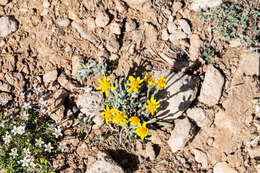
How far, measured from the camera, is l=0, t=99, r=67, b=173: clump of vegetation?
3.60m

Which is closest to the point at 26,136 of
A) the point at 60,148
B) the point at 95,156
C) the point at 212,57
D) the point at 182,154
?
the point at 60,148

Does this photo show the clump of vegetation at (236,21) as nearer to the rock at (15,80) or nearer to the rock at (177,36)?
the rock at (177,36)

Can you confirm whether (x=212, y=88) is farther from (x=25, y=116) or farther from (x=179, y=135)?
(x=25, y=116)

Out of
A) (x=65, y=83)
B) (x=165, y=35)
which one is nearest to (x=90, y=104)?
(x=65, y=83)

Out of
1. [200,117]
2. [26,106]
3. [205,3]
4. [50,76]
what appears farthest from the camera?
[205,3]

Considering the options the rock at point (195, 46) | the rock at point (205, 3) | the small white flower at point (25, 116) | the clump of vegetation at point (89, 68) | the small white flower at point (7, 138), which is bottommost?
the small white flower at point (7, 138)

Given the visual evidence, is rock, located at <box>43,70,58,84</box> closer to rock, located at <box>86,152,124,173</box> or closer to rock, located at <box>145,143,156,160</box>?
rock, located at <box>86,152,124,173</box>

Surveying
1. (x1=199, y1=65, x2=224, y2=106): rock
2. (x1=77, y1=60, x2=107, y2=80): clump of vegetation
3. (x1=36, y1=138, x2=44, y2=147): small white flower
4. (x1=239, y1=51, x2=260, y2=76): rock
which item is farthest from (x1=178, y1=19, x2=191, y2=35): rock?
(x1=36, y1=138, x2=44, y2=147): small white flower

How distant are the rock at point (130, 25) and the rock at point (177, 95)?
0.96 metres

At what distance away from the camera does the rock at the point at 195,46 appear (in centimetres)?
418

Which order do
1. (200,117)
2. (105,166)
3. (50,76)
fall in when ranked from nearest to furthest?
(105,166)
(200,117)
(50,76)

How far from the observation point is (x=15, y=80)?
3967 millimetres

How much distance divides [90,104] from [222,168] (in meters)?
2.02

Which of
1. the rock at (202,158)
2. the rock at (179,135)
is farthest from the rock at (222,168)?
the rock at (179,135)
